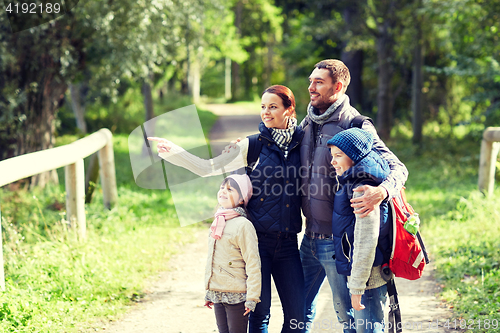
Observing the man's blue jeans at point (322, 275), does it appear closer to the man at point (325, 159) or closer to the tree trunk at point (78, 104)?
the man at point (325, 159)

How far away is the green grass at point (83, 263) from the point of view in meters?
3.88

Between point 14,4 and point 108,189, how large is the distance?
393 centimetres

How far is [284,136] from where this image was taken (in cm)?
310

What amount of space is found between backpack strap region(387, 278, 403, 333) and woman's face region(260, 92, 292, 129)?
1.22 meters

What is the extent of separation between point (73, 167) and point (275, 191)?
3.25m

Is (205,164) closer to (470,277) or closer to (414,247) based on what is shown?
(414,247)

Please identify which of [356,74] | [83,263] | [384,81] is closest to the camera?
[83,263]

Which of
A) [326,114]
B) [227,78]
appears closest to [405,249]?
[326,114]

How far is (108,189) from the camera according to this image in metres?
7.09

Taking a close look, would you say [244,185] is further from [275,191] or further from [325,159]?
[325,159]

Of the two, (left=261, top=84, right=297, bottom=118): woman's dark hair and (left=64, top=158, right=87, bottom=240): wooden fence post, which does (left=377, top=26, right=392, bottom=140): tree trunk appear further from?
(left=261, top=84, right=297, bottom=118): woman's dark hair

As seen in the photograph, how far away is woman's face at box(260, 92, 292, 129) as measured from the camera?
304cm

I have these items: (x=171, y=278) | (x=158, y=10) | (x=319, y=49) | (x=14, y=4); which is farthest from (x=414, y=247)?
(x=319, y=49)

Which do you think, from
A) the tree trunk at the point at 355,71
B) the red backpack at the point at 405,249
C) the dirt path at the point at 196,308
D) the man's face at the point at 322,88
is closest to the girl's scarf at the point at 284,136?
the man's face at the point at 322,88
